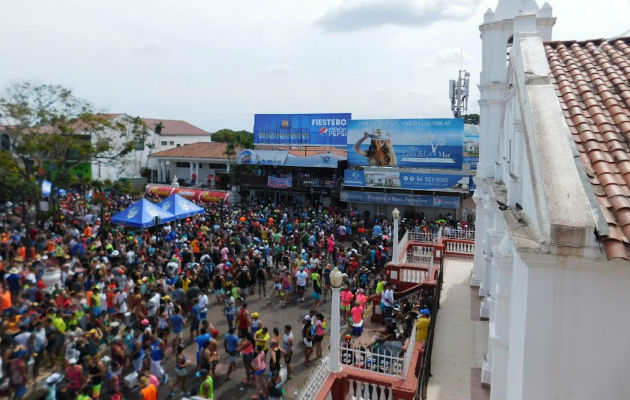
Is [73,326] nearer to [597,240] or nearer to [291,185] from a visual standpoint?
[597,240]

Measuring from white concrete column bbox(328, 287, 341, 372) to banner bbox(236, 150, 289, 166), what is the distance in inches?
994

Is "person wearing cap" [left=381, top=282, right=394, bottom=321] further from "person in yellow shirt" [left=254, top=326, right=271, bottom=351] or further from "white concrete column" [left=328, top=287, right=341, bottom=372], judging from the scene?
"white concrete column" [left=328, top=287, right=341, bottom=372]

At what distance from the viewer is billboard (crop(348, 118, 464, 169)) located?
2756cm

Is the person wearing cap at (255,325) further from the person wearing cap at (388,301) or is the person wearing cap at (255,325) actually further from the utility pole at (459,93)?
the utility pole at (459,93)

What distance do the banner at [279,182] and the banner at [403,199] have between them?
4350 mm

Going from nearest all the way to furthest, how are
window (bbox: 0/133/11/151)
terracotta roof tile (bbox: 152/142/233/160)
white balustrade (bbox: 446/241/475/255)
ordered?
white balustrade (bbox: 446/241/475/255)
window (bbox: 0/133/11/151)
terracotta roof tile (bbox: 152/142/233/160)

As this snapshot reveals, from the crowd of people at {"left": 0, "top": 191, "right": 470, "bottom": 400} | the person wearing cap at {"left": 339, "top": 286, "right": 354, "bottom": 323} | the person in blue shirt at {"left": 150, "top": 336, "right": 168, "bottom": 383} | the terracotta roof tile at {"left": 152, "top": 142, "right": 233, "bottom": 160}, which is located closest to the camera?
the crowd of people at {"left": 0, "top": 191, "right": 470, "bottom": 400}

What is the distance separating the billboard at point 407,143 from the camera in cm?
2756

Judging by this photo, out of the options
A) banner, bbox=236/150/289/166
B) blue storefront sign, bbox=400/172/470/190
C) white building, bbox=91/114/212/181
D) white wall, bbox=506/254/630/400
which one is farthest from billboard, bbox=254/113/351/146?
white wall, bbox=506/254/630/400

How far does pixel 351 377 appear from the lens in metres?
8.00

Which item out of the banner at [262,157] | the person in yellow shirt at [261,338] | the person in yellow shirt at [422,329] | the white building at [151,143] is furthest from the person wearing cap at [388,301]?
the white building at [151,143]

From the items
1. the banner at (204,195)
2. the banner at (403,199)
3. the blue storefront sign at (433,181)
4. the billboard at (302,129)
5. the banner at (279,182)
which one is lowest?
the banner at (204,195)

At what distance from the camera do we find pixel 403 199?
27.6m

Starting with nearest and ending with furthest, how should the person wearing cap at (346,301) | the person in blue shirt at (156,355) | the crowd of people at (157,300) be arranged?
1. the crowd of people at (157,300)
2. the person in blue shirt at (156,355)
3. the person wearing cap at (346,301)
